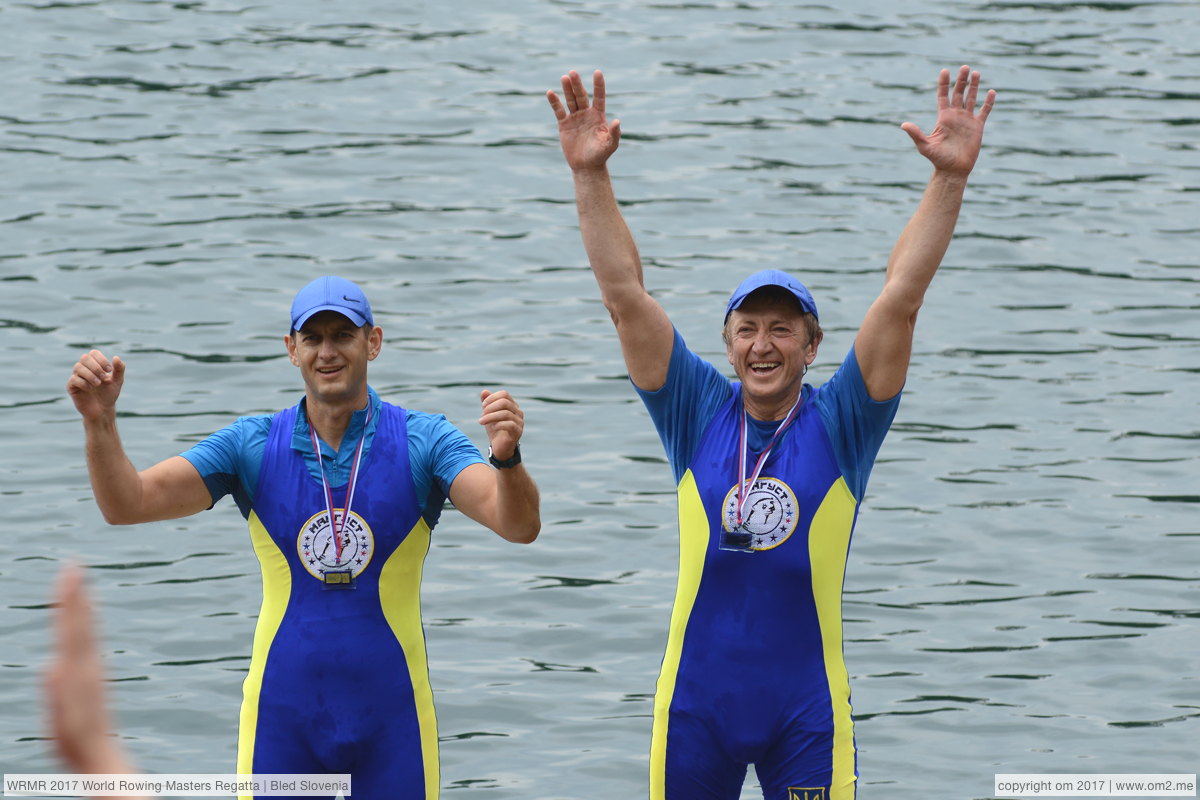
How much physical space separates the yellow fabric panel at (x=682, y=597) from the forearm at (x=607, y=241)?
721mm

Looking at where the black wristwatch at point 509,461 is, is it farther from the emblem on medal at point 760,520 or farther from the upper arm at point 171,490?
the upper arm at point 171,490

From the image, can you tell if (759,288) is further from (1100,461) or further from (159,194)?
(159,194)

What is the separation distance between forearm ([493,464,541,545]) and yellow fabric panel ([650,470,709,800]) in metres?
0.68

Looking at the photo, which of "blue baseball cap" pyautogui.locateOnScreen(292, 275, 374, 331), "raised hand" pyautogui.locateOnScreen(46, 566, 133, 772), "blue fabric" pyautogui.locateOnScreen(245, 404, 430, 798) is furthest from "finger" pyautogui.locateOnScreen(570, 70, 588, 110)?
"raised hand" pyautogui.locateOnScreen(46, 566, 133, 772)

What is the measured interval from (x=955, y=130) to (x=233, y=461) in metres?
2.90

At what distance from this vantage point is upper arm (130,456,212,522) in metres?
6.76

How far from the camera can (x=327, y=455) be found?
693 centimetres

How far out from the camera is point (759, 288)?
7008 mm

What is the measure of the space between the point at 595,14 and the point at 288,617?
18689 mm

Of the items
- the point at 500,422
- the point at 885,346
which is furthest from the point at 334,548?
the point at 885,346

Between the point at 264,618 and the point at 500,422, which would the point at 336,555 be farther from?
the point at 500,422

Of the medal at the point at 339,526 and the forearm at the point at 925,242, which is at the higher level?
the forearm at the point at 925,242

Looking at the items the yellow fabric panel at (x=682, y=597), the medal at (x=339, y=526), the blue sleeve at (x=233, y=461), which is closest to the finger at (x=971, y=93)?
the yellow fabric panel at (x=682, y=597)

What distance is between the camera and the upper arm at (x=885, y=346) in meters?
6.83
